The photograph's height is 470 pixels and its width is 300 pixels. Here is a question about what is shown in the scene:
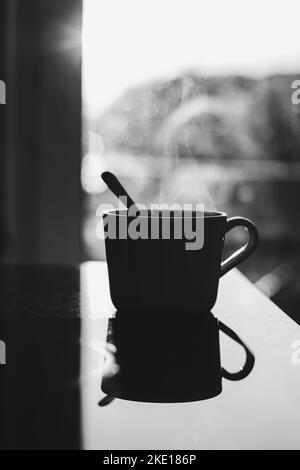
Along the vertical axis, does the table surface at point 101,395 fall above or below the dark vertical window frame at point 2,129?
below

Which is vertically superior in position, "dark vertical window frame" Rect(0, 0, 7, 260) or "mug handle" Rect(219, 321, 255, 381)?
"dark vertical window frame" Rect(0, 0, 7, 260)

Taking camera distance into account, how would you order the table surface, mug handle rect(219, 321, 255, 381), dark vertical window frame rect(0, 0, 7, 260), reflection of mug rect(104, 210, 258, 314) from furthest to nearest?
dark vertical window frame rect(0, 0, 7, 260), reflection of mug rect(104, 210, 258, 314), mug handle rect(219, 321, 255, 381), the table surface

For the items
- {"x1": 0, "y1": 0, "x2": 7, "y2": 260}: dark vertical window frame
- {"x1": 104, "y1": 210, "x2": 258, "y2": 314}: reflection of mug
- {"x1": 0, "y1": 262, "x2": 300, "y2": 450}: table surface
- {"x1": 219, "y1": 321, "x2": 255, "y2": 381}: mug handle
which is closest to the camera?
{"x1": 0, "y1": 262, "x2": 300, "y2": 450}: table surface

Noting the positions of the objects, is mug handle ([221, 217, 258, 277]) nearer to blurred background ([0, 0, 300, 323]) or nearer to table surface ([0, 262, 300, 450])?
table surface ([0, 262, 300, 450])

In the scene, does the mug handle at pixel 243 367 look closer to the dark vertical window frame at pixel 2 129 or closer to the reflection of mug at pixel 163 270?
the reflection of mug at pixel 163 270

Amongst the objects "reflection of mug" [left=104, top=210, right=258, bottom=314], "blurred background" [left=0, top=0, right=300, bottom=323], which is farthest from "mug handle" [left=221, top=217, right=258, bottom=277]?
"blurred background" [left=0, top=0, right=300, bottom=323]

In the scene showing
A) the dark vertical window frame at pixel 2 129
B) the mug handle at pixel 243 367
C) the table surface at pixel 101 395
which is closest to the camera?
the table surface at pixel 101 395

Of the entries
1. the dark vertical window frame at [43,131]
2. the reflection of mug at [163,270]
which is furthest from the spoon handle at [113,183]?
the dark vertical window frame at [43,131]

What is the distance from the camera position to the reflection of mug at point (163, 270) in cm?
59

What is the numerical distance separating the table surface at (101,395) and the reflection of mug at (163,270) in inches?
1.6

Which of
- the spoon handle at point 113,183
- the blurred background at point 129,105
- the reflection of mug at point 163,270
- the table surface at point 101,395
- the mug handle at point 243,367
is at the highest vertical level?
the blurred background at point 129,105

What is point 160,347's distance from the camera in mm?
505

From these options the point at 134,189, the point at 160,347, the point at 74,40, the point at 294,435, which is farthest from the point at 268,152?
the point at 294,435

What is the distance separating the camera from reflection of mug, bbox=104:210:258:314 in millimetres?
590
